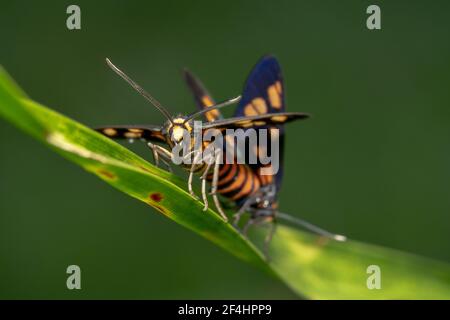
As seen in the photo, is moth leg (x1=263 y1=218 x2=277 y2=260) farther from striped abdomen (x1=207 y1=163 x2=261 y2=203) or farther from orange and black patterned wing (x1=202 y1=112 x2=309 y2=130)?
orange and black patterned wing (x1=202 y1=112 x2=309 y2=130)

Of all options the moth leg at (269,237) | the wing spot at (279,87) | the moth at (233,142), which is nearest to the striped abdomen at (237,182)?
the moth at (233,142)

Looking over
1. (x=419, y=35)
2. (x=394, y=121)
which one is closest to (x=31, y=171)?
(x=394, y=121)

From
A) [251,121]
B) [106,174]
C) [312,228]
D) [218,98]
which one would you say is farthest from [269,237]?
[218,98]

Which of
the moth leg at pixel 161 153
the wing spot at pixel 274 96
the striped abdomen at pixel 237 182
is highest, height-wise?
the wing spot at pixel 274 96

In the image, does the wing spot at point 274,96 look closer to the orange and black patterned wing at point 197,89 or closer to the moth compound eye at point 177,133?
the orange and black patterned wing at point 197,89

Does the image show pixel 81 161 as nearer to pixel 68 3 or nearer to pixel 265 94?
pixel 265 94
